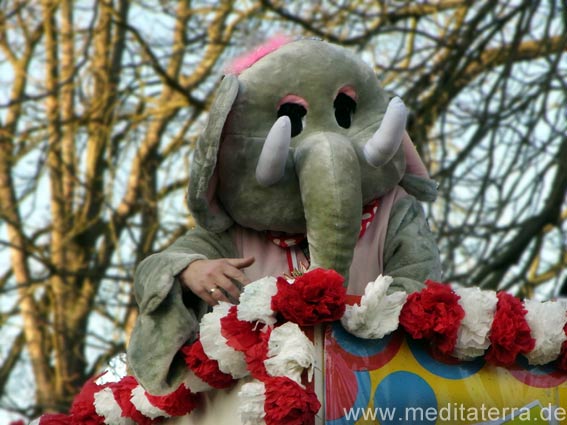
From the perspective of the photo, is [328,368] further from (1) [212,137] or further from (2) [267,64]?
(2) [267,64]

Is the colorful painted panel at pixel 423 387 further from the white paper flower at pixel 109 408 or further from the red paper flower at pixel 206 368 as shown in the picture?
the white paper flower at pixel 109 408

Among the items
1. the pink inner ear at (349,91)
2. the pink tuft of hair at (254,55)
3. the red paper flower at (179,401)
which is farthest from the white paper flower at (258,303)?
the pink tuft of hair at (254,55)

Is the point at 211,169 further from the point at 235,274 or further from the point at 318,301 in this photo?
the point at 318,301

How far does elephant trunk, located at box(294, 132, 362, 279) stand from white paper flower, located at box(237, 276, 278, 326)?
308 mm

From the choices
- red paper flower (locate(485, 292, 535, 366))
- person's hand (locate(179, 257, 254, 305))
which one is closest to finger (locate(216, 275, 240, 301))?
person's hand (locate(179, 257, 254, 305))

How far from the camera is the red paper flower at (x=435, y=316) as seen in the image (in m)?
2.79

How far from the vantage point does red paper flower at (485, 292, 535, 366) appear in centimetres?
282

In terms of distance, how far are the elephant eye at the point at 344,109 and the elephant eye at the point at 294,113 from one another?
0.09 meters

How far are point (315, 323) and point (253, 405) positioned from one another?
208 millimetres

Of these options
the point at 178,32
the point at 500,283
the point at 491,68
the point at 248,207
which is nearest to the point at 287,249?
the point at 248,207

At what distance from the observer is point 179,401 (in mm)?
3074

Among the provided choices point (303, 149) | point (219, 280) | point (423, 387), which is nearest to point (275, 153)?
point (303, 149)

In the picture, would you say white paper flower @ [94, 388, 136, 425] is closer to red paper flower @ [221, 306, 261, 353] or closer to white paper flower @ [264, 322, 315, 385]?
red paper flower @ [221, 306, 261, 353]

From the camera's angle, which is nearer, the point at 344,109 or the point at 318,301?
the point at 318,301
